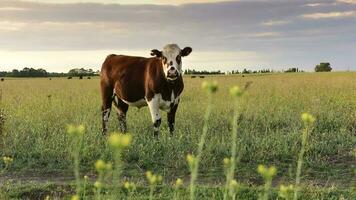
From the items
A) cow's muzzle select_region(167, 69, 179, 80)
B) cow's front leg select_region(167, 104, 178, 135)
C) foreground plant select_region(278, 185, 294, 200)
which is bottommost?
cow's front leg select_region(167, 104, 178, 135)

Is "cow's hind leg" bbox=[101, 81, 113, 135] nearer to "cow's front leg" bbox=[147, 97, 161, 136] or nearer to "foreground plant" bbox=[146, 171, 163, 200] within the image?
"cow's front leg" bbox=[147, 97, 161, 136]

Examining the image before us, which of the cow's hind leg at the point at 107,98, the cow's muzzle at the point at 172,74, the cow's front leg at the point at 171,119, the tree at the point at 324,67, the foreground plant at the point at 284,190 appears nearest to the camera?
the foreground plant at the point at 284,190

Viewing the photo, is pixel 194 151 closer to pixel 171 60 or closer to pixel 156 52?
pixel 171 60

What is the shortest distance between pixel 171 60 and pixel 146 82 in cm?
95

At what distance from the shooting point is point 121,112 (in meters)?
11.6

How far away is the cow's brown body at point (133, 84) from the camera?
10305 millimetres

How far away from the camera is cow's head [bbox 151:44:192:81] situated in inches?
387

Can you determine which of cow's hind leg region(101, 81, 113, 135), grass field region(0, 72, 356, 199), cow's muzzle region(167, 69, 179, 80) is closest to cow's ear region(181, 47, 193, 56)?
cow's muzzle region(167, 69, 179, 80)

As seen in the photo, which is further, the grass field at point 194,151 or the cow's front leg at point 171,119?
the cow's front leg at point 171,119

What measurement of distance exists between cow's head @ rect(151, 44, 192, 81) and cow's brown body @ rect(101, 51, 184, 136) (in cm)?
25

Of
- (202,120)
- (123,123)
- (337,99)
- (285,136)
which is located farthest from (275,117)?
(337,99)

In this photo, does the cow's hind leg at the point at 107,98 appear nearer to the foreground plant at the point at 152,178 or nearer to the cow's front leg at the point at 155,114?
the cow's front leg at the point at 155,114

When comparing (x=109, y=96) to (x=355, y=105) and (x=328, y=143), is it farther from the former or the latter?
(x=355, y=105)

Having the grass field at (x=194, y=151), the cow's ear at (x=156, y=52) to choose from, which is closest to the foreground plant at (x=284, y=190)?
the grass field at (x=194, y=151)
